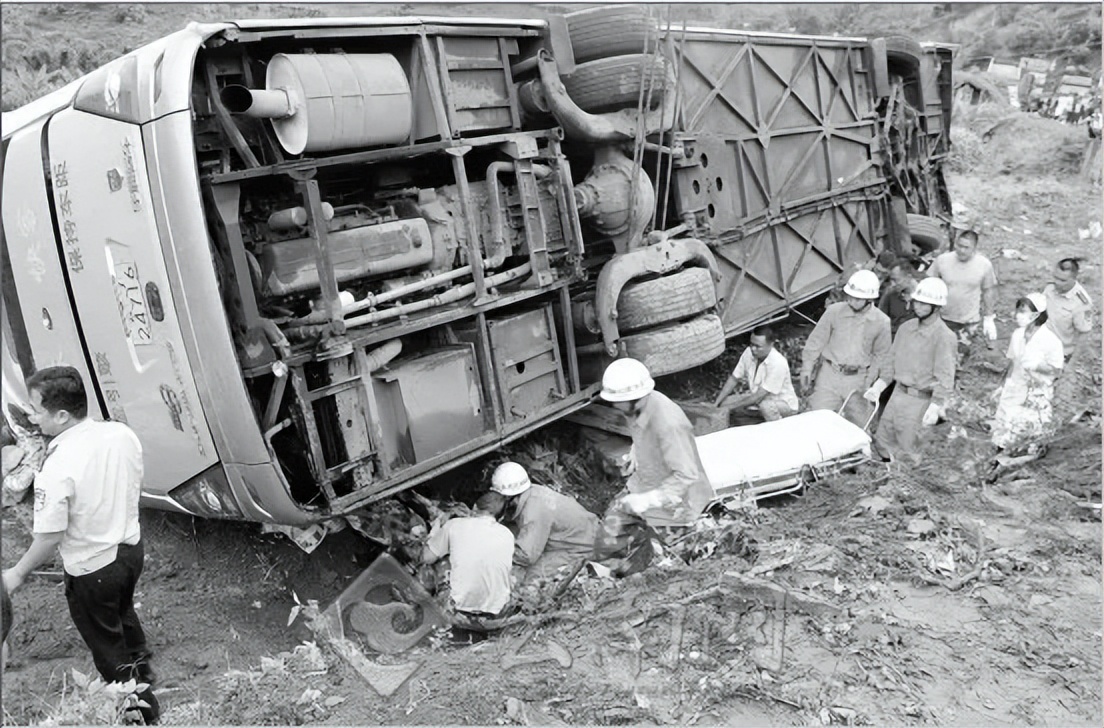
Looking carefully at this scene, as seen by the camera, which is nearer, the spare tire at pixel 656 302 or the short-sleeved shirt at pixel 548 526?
the short-sleeved shirt at pixel 548 526

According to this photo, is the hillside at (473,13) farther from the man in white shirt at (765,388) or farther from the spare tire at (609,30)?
the man in white shirt at (765,388)

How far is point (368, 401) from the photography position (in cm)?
430

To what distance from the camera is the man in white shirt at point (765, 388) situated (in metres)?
6.63

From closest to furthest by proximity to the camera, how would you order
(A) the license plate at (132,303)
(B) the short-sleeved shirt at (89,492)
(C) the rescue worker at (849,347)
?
(B) the short-sleeved shirt at (89,492)
(A) the license plate at (132,303)
(C) the rescue worker at (849,347)

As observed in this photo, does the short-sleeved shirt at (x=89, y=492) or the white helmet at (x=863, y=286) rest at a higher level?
the short-sleeved shirt at (x=89, y=492)

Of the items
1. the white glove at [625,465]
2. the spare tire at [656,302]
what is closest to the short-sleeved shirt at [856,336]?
the spare tire at [656,302]

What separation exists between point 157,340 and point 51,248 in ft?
2.83

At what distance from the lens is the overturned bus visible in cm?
380

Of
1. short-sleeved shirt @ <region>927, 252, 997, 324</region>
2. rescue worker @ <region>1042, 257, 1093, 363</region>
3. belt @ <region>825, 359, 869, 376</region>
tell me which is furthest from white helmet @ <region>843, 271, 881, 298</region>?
short-sleeved shirt @ <region>927, 252, 997, 324</region>

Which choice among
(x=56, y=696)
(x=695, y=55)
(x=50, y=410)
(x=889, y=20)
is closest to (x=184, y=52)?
(x=50, y=410)

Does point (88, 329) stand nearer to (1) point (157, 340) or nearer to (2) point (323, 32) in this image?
(1) point (157, 340)

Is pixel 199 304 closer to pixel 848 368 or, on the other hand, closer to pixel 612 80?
pixel 612 80

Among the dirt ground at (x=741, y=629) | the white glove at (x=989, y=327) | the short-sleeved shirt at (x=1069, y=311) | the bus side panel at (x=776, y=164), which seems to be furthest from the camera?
the white glove at (x=989, y=327)

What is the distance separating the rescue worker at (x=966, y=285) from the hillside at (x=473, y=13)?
2.28 meters
